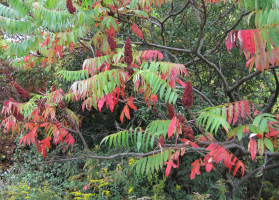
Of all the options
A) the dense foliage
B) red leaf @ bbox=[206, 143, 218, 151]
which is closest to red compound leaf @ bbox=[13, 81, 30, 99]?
the dense foliage

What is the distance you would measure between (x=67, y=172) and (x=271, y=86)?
197 inches

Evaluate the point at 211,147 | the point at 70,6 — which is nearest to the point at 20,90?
the point at 70,6

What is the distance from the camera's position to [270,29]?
1360mm

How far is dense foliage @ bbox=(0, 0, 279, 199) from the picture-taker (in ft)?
5.90

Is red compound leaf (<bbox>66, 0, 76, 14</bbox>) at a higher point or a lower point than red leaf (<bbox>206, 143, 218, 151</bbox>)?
higher

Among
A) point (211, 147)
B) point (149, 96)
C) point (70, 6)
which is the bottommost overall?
point (211, 147)

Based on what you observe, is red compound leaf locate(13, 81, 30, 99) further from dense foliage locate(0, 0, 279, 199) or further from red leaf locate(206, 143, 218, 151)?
red leaf locate(206, 143, 218, 151)

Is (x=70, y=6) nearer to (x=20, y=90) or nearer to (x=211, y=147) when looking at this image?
(x=20, y=90)

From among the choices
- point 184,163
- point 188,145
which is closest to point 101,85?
point 188,145

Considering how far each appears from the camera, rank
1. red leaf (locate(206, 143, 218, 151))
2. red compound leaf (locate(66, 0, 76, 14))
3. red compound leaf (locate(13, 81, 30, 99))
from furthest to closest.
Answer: red compound leaf (locate(13, 81, 30, 99)) → red compound leaf (locate(66, 0, 76, 14)) → red leaf (locate(206, 143, 218, 151))

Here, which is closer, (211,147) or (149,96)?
(211,147)

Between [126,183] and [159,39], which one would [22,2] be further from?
[126,183]

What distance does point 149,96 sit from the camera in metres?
2.31

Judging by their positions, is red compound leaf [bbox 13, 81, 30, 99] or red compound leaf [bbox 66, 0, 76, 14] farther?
red compound leaf [bbox 13, 81, 30, 99]
